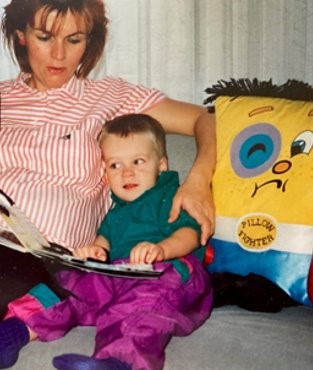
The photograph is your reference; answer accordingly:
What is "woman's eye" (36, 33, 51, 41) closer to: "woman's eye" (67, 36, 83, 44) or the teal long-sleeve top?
"woman's eye" (67, 36, 83, 44)

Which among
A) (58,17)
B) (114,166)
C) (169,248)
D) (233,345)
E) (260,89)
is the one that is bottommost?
(233,345)

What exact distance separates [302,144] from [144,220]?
27 cm

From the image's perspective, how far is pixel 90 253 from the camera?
907mm

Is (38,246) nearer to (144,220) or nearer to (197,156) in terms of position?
(144,220)

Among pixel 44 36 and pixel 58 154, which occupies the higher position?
pixel 44 36

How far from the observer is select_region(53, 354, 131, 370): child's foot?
0.75 metres

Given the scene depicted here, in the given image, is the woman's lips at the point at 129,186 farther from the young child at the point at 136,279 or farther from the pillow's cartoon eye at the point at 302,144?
the pillow's cartoon eye at the point at 302,144

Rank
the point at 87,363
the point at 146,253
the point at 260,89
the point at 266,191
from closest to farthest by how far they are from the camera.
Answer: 1. the point at 87,363
2. the point at 146,253
3. the point at 266,191
4. the point at 260,89

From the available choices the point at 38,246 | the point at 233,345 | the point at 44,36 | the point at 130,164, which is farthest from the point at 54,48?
the point at 233,345

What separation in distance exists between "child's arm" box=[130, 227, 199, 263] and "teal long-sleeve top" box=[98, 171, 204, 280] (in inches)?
0.7

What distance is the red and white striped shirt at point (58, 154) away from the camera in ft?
3.18

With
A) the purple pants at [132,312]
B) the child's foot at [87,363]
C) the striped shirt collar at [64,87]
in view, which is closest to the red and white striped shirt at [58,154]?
the striped shirt collar at [64,87]

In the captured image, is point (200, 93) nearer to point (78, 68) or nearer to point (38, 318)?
point (78, 68)

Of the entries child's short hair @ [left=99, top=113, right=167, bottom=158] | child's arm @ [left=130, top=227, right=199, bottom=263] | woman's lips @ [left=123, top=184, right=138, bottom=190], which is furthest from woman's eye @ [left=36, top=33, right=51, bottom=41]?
child's arm @ [left=130, top=227, right=199, bottom=263]
